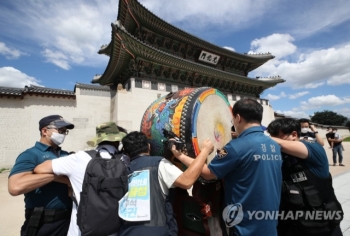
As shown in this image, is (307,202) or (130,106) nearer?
(307,202)

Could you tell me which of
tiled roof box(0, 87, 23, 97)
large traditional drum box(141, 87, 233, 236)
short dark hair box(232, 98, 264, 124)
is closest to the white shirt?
large traditional drum box(141, 87, 233, 236)

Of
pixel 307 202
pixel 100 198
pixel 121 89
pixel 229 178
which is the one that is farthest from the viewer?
pixel 121 89

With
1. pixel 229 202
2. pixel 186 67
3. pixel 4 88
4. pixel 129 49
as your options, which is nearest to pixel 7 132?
pixel 4 88

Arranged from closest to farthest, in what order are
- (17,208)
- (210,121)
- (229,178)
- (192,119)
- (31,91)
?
(229,178)
(192,119)
(210,121)
(17,208)
(31,91)

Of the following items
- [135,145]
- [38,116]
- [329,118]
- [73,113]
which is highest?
[329,118]

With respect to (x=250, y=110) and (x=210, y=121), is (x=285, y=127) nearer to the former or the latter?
(x=250, y=110)

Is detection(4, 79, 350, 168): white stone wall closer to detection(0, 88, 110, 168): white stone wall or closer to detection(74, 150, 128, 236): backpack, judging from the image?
detection(0, 88, 110, 168): white stone wall

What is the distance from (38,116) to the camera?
10148 mm

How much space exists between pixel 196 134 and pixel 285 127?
2.69 feet

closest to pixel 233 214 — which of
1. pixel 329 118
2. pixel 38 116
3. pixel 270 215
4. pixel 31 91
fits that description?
pixel 270 215

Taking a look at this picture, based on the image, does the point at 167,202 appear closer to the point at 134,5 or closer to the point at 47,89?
the point at 134,5

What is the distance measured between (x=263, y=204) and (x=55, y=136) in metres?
1.93

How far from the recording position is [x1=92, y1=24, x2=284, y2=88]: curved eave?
9372 mm

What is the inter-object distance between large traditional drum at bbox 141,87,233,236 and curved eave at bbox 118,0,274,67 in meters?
10.2
